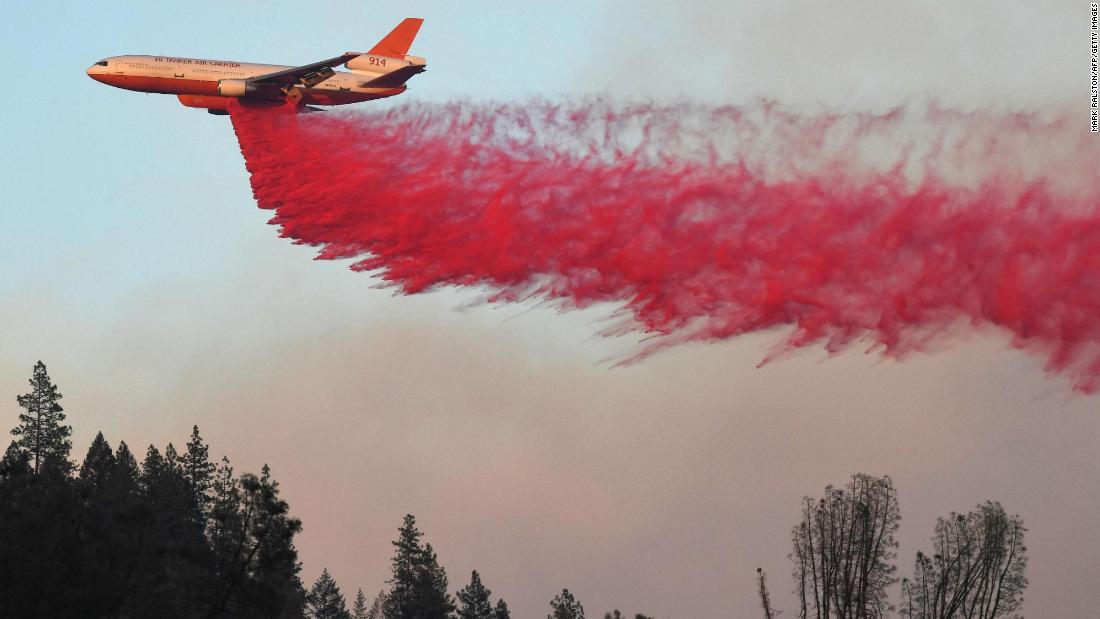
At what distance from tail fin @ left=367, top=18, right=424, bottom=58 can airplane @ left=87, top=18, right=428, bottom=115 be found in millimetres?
2688

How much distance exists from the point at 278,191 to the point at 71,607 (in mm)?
20407

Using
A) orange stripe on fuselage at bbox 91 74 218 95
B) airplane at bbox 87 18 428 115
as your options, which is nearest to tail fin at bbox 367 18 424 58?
airplane at bbox 87 18 428 115

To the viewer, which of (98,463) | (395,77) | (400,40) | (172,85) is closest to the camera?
(395,77)

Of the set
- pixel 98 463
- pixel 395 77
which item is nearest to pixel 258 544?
pixel 395 77

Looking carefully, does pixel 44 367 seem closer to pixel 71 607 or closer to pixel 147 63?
pixel 147 63

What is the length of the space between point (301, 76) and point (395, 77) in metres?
4.43

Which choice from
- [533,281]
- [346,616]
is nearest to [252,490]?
[533,281]

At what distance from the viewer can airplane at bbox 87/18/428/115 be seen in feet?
262

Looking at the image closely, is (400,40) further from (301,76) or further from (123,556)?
(123,556)

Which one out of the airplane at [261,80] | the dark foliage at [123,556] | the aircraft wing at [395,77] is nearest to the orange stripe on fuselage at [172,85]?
the airplane at [261,80]

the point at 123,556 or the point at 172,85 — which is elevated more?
the point at 172,85

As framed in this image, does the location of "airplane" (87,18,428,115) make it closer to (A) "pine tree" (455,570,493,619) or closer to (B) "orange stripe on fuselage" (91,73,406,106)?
(B) "orange stripe on fuselage" (91,73,406,106)

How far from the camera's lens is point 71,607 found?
63.7m

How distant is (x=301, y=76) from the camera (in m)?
80.6
